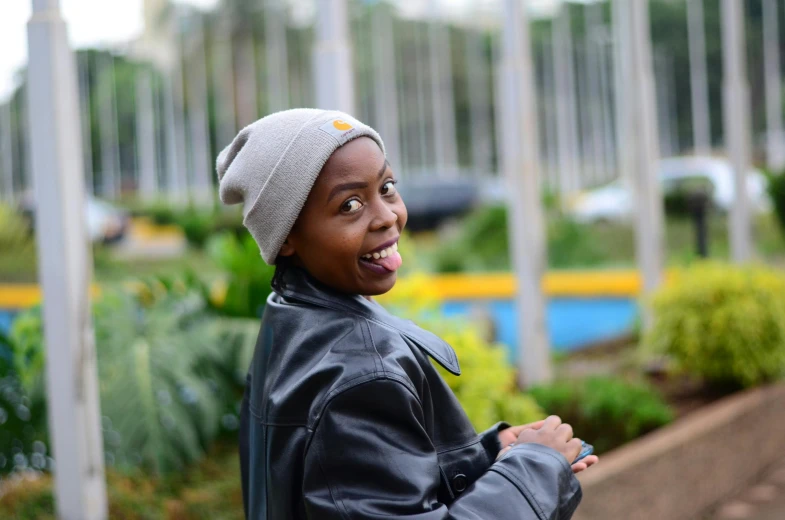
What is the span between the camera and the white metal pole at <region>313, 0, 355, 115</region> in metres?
4.07

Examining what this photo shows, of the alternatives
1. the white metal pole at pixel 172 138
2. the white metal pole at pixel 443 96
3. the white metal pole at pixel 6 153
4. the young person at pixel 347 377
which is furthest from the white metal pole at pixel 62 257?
the white metal pole at pixel 6 153

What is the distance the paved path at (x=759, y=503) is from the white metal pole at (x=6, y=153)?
138 feet

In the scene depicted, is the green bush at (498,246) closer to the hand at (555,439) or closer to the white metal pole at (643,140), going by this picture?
the white metal pole at (643,140)

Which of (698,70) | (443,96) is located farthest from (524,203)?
(443,96)

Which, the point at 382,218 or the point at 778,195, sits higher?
the point at 382,218

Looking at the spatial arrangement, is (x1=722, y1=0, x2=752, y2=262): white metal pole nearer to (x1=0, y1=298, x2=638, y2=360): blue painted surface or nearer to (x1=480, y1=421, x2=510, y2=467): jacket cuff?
(x1=0, y1=298, x2=638, y2=360): blue painted surface

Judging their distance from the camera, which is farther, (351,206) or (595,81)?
(595,81)

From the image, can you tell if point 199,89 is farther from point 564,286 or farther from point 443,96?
point 564,286

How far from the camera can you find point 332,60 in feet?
13.4

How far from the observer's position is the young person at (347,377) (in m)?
1.43

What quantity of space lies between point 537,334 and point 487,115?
40.0 metres

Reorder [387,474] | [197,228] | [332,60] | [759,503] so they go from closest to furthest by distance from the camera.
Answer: [387,474] → [332,60] → [759,503] → [197,228]

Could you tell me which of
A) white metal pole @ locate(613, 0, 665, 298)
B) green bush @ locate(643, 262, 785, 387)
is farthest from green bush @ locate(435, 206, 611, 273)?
green bush @ locate(643, 262, 785, 387)

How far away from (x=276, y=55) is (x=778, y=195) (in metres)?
24.4
